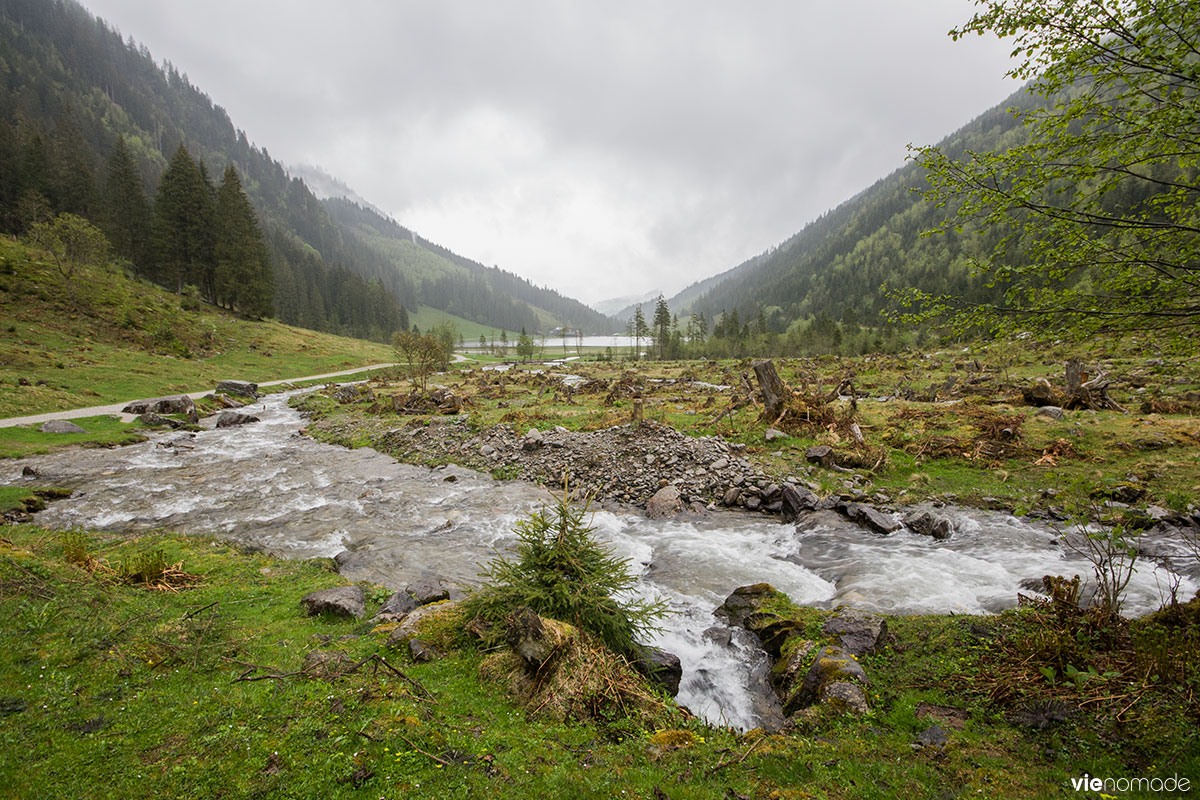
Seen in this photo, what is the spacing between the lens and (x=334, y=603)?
28.1 feet

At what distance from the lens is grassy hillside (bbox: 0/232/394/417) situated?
3139 cm

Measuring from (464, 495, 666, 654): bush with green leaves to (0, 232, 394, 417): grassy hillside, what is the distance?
36.7 metres

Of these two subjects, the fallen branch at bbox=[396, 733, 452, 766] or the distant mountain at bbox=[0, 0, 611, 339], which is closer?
the fallen branch at bbox=[396, 733, 452, 766]

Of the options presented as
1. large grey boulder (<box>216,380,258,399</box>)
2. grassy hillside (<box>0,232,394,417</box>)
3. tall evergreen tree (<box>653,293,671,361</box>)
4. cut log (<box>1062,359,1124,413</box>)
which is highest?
tall evergreen tree (<box>653,293,671,361</box>)

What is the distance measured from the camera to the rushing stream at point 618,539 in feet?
31.1

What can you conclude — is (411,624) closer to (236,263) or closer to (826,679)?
(826,679)

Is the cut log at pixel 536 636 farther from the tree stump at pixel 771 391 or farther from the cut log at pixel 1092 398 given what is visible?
the cut log at pixel 1092 398

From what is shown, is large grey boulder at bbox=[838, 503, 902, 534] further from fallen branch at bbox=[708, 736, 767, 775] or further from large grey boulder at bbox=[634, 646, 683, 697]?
fallen branch at bbox=[708, 736, 767, 775]

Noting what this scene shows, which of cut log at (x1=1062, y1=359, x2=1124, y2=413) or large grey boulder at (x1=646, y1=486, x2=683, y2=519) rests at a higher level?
cut log at (x1=1062, y1=359, x2=1124, y2=413)

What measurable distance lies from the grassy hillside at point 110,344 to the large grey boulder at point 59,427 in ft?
12.7

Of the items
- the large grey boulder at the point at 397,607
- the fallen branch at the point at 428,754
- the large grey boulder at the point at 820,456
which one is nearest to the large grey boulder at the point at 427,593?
the large grey boulder at the point at 397,607

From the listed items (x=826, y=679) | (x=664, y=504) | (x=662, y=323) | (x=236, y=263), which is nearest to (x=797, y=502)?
(x=664, y=504)

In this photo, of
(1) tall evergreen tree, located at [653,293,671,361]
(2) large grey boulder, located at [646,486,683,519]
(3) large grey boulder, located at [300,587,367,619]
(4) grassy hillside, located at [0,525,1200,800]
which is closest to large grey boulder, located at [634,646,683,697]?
(4) grassy hillside, located at [0,525,1200,800]

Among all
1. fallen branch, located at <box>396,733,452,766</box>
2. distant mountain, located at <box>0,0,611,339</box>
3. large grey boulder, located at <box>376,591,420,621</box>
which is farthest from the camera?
distant mountain, located at <box>0,0,611,339</box>
